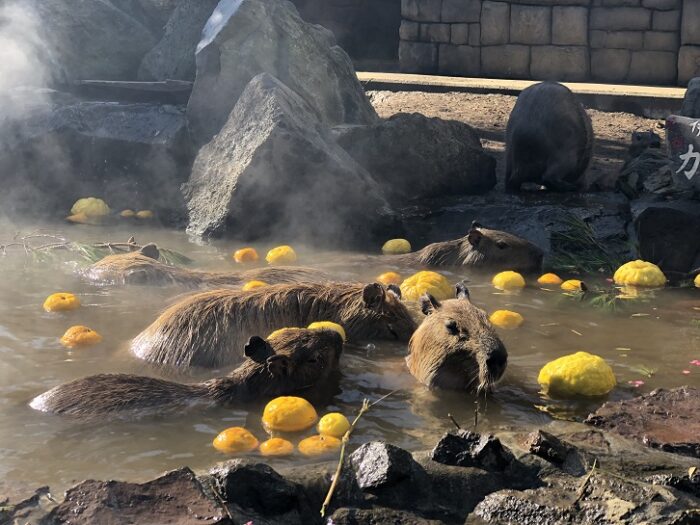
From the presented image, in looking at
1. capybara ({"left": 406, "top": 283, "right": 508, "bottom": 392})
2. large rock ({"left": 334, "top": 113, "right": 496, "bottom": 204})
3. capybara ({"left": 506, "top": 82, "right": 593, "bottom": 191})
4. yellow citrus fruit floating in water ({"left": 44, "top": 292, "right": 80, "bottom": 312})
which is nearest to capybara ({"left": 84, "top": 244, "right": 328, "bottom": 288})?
yellow citrus fruit floating in water ({"left": 44, "top": 292, "right": 80, "bottom": 312})

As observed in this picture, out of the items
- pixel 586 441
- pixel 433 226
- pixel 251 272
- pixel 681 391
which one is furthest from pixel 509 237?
pixel 586 441

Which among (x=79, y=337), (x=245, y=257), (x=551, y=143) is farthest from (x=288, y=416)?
(x=551, y=143)

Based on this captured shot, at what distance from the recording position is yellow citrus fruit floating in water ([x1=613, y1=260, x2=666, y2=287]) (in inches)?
305

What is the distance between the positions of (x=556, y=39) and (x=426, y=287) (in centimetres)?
917

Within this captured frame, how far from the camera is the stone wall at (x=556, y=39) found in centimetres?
1469

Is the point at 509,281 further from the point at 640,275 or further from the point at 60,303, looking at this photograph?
the point at 60,303

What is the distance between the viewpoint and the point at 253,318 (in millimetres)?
6070

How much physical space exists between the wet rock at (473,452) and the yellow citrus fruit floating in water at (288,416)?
2.97ft

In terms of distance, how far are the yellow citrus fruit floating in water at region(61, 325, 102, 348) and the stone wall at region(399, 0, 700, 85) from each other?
1064 cm

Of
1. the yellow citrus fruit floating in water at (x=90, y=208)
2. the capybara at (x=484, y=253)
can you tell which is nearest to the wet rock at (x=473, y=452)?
the capybara at (x=484, y=253)

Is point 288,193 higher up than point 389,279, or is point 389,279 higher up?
point 288,193

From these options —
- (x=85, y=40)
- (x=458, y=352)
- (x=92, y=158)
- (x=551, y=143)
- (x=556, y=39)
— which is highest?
(x=85, y=40)

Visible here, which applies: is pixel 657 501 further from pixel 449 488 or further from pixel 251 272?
pixel 251 272

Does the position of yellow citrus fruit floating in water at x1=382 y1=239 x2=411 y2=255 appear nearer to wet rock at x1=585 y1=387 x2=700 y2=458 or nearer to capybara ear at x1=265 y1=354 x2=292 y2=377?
capybara ear at x1=265 y1=354 x2=292 y2=377
